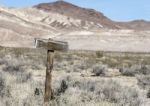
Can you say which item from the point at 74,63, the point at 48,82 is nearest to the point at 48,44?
the point at 48,82

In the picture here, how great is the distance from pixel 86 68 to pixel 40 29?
332ft

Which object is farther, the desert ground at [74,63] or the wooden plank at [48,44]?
the desert ground at [74,63]

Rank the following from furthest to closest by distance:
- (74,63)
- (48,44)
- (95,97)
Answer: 1. (74,63)
2. (95,97)
3. (48,44)

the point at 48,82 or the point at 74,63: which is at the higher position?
the point at 48,82

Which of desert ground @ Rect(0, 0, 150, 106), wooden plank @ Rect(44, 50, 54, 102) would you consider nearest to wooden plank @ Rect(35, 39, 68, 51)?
wooden plank @ Rect(44, 50, 54, 102)

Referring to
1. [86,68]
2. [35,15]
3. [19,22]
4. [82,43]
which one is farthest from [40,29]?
[86,68]

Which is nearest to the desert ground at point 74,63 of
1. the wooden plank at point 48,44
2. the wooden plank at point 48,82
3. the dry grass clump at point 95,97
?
the dry grass clump at point 95,97

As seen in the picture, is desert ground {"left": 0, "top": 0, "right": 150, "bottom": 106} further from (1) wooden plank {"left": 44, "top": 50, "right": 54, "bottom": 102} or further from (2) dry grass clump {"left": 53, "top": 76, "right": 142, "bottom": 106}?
(1) wooden plank {"left": 44, "top": 50, "right": 54, "bottom": 102}

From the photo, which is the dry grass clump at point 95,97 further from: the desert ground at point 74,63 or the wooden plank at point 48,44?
the wooden plank at point 48,44

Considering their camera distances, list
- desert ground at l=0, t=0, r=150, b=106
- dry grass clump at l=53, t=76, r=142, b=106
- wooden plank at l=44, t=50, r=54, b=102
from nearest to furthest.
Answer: wooden plank at l=44, t=50, r=54, b=102, dry grass clump at l=53, t=76, r=142, b=106, desert ground at l=0, t=0, r=150, b=106

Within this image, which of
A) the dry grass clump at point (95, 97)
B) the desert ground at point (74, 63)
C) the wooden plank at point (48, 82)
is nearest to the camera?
the wooden plank at point (48, 82)

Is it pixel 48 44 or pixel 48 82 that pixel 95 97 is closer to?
pixel 48 82

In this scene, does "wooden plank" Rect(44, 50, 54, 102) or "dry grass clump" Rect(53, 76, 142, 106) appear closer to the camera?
"wooden plank" Rect(44, 50, 54, 102)

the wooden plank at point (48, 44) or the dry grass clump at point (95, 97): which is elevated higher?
the wooden plank at point (48, 44)
